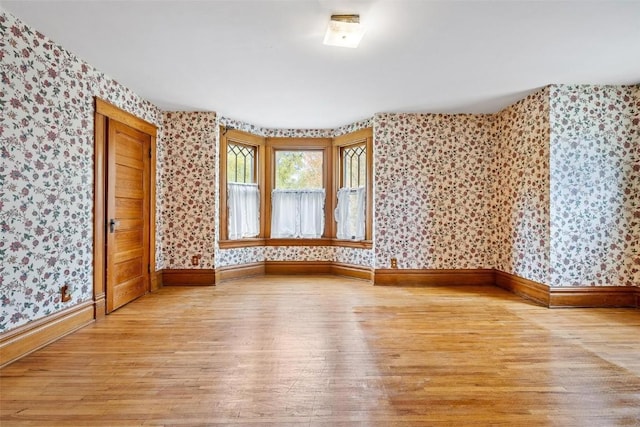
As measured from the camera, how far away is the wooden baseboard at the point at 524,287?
152 inches

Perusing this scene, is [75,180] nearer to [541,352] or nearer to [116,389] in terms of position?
[116,389]

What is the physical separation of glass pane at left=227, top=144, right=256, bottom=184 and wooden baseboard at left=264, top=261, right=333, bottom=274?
1.44 meters

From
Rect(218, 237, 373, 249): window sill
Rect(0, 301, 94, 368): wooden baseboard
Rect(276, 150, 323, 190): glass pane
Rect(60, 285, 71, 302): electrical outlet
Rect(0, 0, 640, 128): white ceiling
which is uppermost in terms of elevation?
Rect(0, 0, 640, 128): white ceiling

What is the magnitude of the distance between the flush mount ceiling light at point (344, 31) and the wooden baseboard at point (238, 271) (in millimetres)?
3558

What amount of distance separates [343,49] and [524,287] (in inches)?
140

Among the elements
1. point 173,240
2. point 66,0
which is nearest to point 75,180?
point 66,0

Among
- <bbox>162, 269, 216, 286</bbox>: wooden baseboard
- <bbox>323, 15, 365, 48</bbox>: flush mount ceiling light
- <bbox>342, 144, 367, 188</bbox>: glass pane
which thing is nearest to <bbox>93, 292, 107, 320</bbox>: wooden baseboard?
<bbox>162, 269, 216, 286</bbox>: wooden baseboard

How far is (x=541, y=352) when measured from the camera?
2.56 metres

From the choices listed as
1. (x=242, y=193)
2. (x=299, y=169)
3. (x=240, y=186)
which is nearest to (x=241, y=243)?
(x=242, y=193)

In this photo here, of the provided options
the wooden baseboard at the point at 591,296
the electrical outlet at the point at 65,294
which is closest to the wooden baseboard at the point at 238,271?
the electrical outlet at the point at 65,294

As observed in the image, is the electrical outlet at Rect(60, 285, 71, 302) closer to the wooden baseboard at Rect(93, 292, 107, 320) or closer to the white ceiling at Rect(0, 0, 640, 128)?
the wooden baseboard at Rect(93, 292, 107, 320)

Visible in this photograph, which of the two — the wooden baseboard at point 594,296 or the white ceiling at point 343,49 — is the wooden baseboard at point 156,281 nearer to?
the white ceiling at point 343,49

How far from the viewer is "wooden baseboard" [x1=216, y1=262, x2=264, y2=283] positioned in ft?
16.5

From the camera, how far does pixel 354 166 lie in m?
5.53
